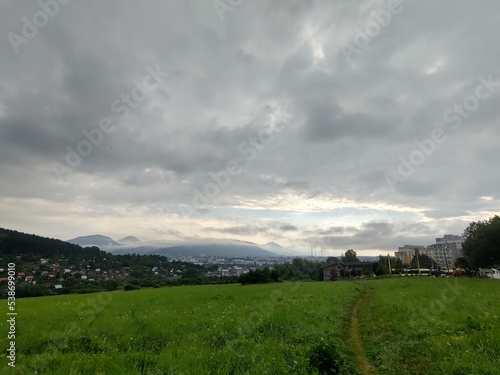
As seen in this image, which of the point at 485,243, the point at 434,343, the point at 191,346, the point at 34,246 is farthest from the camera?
the point at 34,246

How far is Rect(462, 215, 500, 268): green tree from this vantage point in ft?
202

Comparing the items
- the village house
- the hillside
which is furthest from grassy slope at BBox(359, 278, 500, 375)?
the village house

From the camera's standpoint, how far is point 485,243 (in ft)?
206

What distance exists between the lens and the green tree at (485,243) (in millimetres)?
61688

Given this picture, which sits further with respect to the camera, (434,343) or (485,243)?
(485,243)

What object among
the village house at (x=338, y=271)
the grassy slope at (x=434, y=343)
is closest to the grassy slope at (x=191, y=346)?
the grassy slope at (x=434, y=343)

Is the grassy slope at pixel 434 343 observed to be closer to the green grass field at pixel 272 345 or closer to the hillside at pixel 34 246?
the green grass field at pixel 272 345

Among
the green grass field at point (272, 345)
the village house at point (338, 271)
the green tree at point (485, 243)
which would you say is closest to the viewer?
the green grass field at point (272, 345)

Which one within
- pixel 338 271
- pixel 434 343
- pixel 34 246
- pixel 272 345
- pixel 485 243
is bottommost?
pixel 338 271

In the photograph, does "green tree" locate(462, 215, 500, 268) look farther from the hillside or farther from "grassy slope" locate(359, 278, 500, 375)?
the hillside

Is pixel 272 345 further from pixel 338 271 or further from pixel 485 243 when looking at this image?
pixel 338 271

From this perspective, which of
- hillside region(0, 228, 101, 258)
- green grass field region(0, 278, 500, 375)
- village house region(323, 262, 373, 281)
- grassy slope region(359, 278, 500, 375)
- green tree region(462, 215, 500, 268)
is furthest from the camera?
village house region(323, 262, 373, 281)

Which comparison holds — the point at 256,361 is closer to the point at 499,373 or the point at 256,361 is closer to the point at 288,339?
the point at 288,339

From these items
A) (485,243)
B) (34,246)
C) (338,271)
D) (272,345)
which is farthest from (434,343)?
(338,271)
